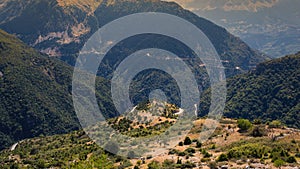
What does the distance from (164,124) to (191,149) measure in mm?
37838

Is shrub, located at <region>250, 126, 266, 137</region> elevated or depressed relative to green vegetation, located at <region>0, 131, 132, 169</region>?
elevated

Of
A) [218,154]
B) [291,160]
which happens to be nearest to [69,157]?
[218,154]

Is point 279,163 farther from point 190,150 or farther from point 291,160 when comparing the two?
point 190,150

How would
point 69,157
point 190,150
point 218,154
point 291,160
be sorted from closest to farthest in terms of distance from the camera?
point 291,160, point 218,154, point 190,150, point 69,157

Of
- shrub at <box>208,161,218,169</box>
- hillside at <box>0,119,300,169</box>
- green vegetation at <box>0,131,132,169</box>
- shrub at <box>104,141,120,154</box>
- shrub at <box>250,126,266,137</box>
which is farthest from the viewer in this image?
shrub at <box>104,141,120,154</box>

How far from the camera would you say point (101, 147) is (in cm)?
9600

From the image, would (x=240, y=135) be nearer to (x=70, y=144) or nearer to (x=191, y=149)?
(x=191, y=149)

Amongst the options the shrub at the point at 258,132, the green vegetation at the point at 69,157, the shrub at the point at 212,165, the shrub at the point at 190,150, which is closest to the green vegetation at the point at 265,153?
the shrub at the point at 212,165

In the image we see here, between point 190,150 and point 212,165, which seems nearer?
point 212,165

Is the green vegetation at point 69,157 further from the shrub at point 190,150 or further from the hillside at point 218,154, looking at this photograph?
the shrub at point 190,150

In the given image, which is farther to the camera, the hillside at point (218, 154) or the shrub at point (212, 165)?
the hillside at point (218, 154)

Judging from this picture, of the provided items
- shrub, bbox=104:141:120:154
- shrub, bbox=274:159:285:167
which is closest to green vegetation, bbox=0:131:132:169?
shrub, bbox=104:141:120:154

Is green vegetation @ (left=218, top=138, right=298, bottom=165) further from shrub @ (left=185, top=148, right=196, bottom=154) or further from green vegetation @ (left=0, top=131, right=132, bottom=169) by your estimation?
green vegetation @ (left=0, top=131, right=132, bottom=169)

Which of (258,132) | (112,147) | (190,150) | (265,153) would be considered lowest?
(112,147)
